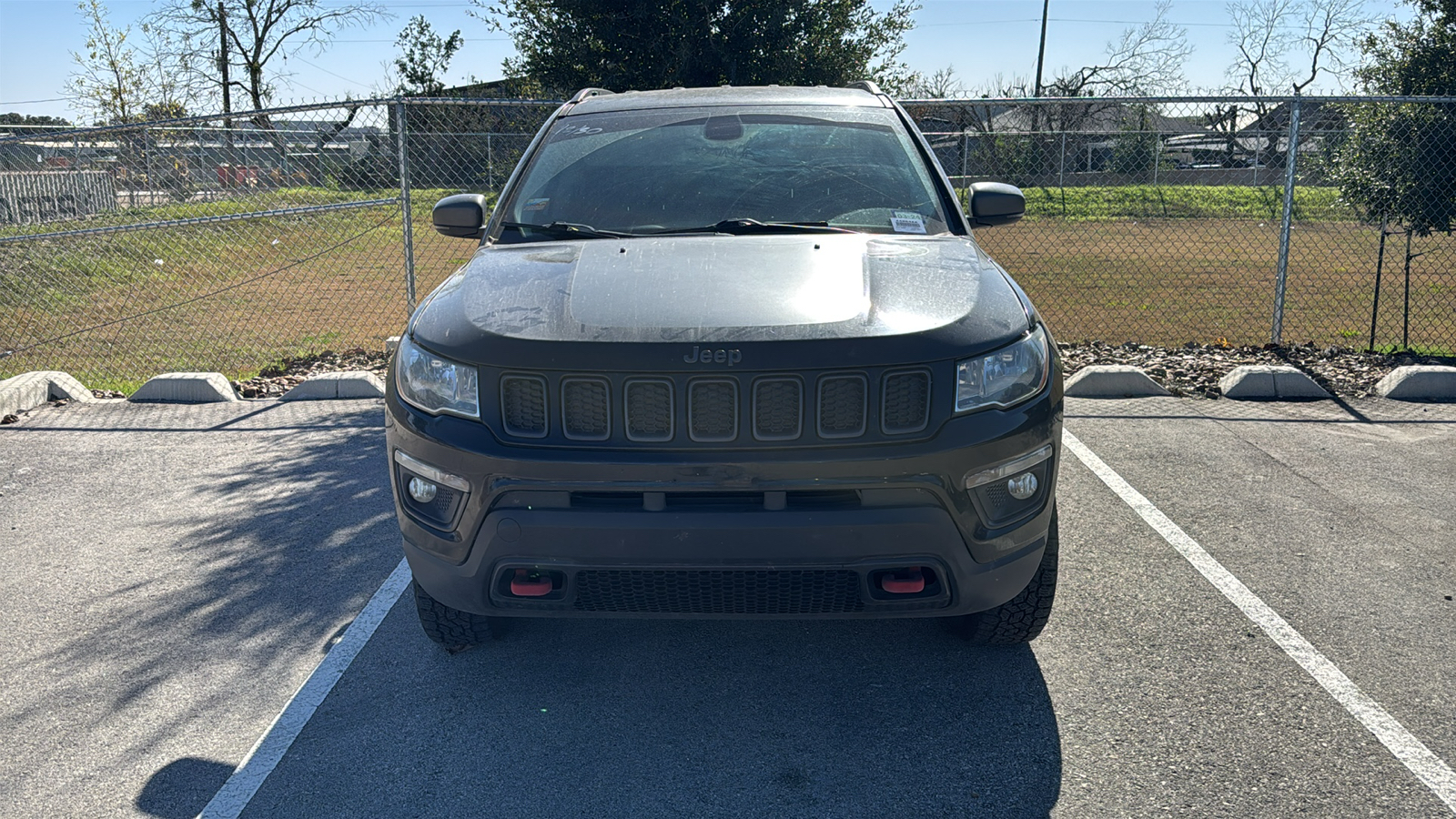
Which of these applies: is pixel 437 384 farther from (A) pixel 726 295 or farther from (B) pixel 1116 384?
(B) pixel 1116 384

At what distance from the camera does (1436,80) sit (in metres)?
8.93

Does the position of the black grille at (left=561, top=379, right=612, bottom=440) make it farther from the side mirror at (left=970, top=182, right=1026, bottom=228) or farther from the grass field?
the grass field

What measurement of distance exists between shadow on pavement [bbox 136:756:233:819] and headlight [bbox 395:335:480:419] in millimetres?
1110

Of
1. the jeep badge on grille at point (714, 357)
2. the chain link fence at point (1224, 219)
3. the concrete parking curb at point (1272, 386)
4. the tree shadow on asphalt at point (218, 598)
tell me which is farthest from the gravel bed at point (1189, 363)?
the jeep badge on grille at point (714, 357)

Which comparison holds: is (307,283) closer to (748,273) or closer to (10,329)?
(10,329)

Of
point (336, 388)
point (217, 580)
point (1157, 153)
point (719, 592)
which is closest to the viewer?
point (719, 592)

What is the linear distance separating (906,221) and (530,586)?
1.83 metres

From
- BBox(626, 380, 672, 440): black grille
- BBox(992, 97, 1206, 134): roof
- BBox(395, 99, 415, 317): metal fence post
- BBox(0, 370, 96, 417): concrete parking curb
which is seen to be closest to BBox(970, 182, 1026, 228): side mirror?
BBox(626, 380, 672, 440): black grille

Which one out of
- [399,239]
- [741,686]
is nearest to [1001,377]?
[741,686]

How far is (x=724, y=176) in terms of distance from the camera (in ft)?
13.3

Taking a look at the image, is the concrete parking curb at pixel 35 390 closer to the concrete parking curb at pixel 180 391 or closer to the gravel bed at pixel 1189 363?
the gravel bed at pixel 1189 363

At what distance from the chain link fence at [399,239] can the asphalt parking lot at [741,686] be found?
3.36m

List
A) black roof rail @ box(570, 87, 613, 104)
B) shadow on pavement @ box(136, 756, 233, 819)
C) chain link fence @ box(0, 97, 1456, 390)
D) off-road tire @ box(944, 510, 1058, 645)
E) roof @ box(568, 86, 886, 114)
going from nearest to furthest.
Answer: shadow on pavement @ box(136, 756, 233, 819) < off-road tire @ box(944, 510, 1058, 645) < roof @ box(568, 86, 886, 114) < black roof rail @ box(570, 87, 613, 104) < chain link fence @ box(0, 97, 1456, 390)

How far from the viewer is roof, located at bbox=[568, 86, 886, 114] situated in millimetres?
4516
